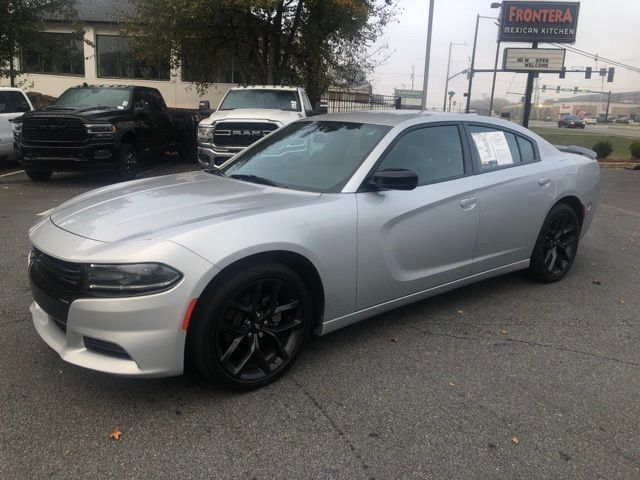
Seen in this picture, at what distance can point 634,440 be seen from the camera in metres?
2.79

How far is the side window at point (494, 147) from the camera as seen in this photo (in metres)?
4.48

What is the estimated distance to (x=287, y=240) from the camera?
3088 millimetres

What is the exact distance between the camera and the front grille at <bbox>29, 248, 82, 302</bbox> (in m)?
2.77

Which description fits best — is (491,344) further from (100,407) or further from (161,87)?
(161,87)

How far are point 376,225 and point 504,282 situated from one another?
2.26 metres

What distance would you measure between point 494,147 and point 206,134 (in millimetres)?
7146

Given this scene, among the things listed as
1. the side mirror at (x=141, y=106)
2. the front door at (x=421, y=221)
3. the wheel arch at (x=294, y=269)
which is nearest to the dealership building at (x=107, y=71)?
the side mirror at (x=141, y=106)

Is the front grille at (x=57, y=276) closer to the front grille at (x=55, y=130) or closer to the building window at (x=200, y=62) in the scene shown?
the front grille at (x=55, y=130)

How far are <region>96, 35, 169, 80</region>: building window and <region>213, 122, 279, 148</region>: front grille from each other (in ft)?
62.9

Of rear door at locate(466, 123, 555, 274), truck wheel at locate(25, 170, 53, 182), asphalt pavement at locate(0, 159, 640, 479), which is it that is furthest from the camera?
truck wheel at locate(25, 170, 53, 182)

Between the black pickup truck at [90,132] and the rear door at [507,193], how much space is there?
25.3ft

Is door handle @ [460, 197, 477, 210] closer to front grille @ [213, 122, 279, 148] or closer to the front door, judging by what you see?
the front door

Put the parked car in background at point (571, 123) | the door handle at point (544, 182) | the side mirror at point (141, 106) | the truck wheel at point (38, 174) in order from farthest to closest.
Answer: the parked car in background at point (571, 123)
the side mirror at point (141, 106)
the truck wheel at point (38, 174)
the door handle at point (544, 182)

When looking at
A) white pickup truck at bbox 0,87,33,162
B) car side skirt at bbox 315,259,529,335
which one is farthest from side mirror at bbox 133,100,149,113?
car side skirt at bbox 315,259,529,335
